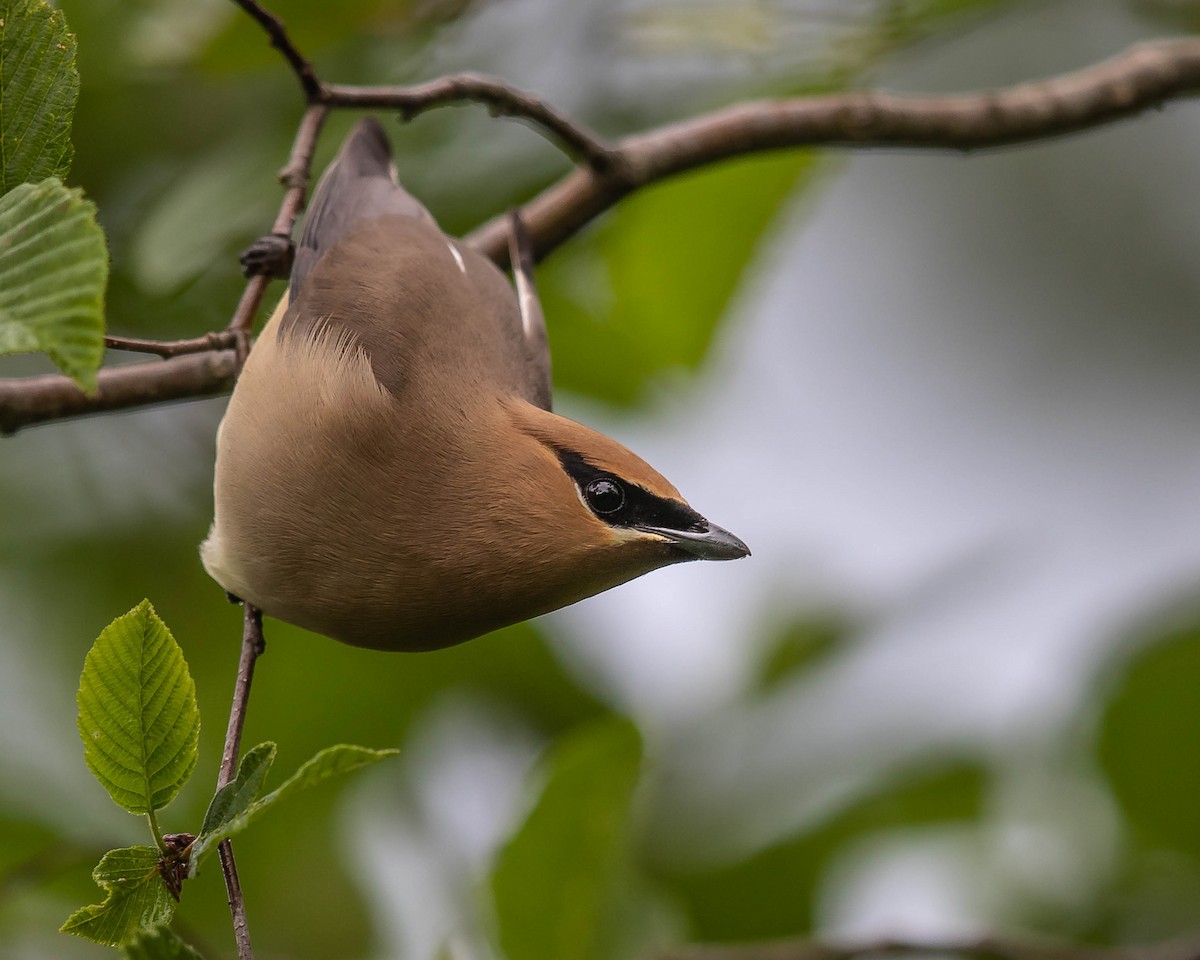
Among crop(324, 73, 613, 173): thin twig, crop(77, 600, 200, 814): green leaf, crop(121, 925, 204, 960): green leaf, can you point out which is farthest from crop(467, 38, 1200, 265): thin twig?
crop(121, 925, 204, 960): green leaf

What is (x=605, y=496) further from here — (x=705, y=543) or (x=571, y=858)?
(x=571, y=858)

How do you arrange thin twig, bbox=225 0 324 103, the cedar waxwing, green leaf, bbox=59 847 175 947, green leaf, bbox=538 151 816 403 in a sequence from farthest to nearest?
1. green leaf, bbox=538 151 816 403
2. thin twig, bbox=225 0 324 103
3. the cedar waxwing
4. green leaf, bbox=59 847 175 947

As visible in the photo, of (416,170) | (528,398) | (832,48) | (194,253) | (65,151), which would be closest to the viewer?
(65,151)

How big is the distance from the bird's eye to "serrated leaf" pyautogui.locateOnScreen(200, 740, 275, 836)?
108 centimetres

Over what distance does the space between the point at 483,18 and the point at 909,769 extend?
9.51 ft

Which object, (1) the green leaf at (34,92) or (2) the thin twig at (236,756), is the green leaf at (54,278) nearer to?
(1) the green leaf at (34,92)

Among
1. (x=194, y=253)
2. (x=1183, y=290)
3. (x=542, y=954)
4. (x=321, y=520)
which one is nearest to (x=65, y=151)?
(x=321, y=520)

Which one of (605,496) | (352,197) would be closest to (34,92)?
(605,496)

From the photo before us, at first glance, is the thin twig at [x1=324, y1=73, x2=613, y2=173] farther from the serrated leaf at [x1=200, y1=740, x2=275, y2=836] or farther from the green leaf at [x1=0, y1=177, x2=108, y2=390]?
the serrated leaf at [x1=200, y1=740, x2=275, y2=836]

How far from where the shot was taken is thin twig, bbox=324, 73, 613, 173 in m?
3.56

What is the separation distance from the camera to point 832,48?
5.31m

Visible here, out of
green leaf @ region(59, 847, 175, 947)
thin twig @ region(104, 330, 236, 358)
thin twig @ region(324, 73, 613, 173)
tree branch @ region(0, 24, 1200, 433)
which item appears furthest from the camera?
tree branch @ region(0, 24, 1200, 433)

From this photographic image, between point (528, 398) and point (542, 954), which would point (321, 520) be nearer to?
point (528, 398)

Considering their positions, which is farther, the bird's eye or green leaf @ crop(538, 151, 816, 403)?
green leaf @ crop(538, 151, 816, 403)
